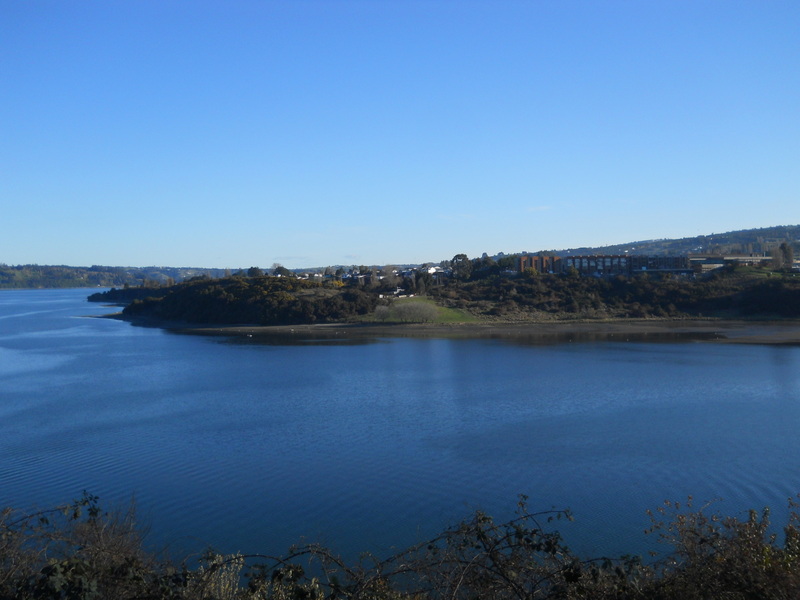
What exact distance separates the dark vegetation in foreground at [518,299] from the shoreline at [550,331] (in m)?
2.01

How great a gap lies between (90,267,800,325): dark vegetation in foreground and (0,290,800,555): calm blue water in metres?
22.0

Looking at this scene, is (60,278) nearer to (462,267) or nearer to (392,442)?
(462,267)

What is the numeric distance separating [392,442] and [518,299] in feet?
142

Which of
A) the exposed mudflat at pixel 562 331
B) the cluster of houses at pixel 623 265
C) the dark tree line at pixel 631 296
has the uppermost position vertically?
the cluster of houses at pixel 623 265

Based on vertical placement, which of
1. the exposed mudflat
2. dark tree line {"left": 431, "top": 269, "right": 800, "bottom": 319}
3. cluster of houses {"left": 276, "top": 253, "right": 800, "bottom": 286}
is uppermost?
cluster of houses {"left": 276, "top": 253, "right": 800, "bottom": 286}

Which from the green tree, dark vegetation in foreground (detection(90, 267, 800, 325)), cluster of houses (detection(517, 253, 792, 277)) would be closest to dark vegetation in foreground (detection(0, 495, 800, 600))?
dark vegetation in foreground (detection(90, 267, 800, 325))

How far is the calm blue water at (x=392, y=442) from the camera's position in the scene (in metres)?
11.8

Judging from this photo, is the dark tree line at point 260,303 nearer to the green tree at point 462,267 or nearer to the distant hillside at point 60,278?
the green tree at point 462,267

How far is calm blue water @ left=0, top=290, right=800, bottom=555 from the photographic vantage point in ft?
38.6

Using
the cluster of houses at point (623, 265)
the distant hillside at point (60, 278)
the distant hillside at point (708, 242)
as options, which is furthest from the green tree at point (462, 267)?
the distant hillside at point (60, 278)

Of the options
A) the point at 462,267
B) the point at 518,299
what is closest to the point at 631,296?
the point at 518,299

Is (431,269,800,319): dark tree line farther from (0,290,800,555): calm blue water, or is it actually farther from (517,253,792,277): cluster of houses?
(0,290,800,555): calm blue water

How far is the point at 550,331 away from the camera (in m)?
47.4

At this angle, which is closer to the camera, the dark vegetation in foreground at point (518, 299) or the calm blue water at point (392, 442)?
the calm blue water at point (392, 442)
